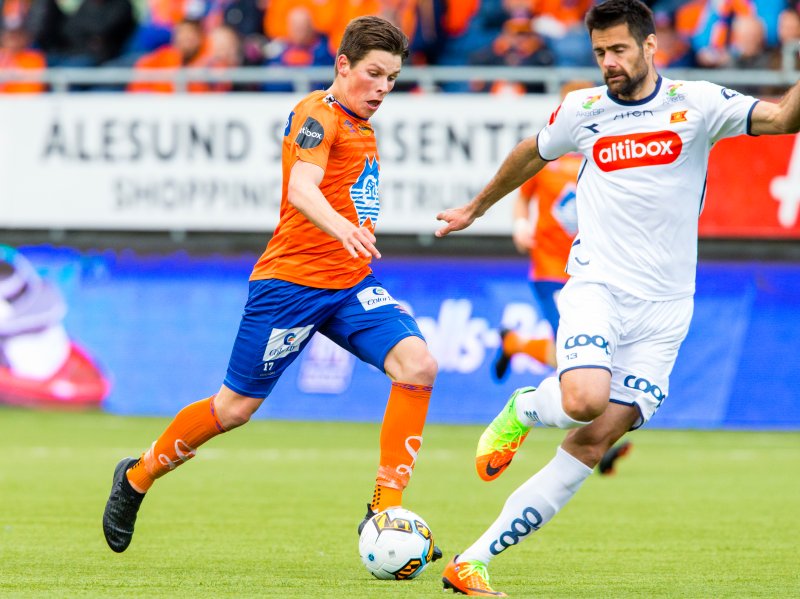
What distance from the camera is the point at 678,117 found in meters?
5.75

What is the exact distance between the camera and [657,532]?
302 inches

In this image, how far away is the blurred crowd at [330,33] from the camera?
48.7 feet

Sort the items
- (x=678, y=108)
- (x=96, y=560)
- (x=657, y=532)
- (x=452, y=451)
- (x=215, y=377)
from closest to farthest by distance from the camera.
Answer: (x=678, y=108) → (x=96, y=560) → (x=657, y=532) → (x=452, y=451) → (x=215, y=377)

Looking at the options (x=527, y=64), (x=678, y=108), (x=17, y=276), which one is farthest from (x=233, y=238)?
(x=678, y=108)

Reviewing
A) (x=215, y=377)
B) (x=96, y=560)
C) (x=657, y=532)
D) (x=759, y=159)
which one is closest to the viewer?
(x=96, y=560)

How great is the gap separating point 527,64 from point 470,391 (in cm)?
348

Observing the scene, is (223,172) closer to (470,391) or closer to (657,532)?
(470,391)

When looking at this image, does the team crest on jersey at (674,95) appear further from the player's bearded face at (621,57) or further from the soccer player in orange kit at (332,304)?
the soccer player in orange kit at (332,304)

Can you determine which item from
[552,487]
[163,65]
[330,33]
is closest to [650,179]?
[552,487]

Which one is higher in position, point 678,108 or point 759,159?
point 678,108

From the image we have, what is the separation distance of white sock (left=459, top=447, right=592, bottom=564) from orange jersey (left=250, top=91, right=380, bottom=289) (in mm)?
1379

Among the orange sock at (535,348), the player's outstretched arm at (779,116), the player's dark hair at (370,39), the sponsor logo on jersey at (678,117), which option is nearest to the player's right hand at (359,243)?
the player's dark hair at (370,39)

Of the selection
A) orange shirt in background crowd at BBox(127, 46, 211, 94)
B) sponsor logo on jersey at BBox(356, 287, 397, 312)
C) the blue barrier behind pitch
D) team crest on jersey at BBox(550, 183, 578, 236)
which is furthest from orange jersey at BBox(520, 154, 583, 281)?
orange shirt in background crowd at BBox(127, 46, 211, 94)

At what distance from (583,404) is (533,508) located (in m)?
0.48
